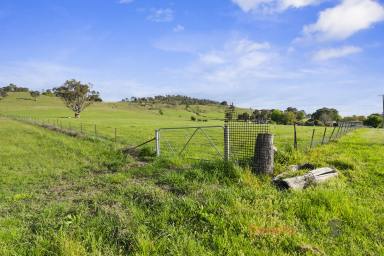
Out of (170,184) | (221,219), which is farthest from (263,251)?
(170,184)

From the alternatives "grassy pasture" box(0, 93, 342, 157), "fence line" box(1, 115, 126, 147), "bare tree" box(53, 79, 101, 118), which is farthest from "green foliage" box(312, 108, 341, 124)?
"fence line" box(1, 115, 126, 147)

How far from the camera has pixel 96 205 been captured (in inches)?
324

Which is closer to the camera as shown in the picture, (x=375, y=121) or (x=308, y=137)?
(x=308, y=137)

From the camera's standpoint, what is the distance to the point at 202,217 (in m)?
7.00

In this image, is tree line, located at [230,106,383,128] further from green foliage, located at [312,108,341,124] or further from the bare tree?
the bare tree

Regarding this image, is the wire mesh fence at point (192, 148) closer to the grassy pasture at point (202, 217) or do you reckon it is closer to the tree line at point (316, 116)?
the grassy pasture at point (202, 217)

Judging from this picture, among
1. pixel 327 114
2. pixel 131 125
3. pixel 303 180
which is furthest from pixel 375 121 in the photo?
pixel 303 180

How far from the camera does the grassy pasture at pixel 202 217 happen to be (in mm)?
5961

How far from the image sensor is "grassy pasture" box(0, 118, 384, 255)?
5.96 m

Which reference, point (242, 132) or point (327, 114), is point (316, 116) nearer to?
point (327, 114)

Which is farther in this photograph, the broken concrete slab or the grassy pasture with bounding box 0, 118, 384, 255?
the broken concrete slab

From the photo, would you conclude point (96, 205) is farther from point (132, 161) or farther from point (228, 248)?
point (132, 161)

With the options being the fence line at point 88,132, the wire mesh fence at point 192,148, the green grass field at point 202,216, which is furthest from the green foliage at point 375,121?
the green grass field at point 202,216

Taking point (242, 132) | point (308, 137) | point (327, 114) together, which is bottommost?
point (308, 137)
